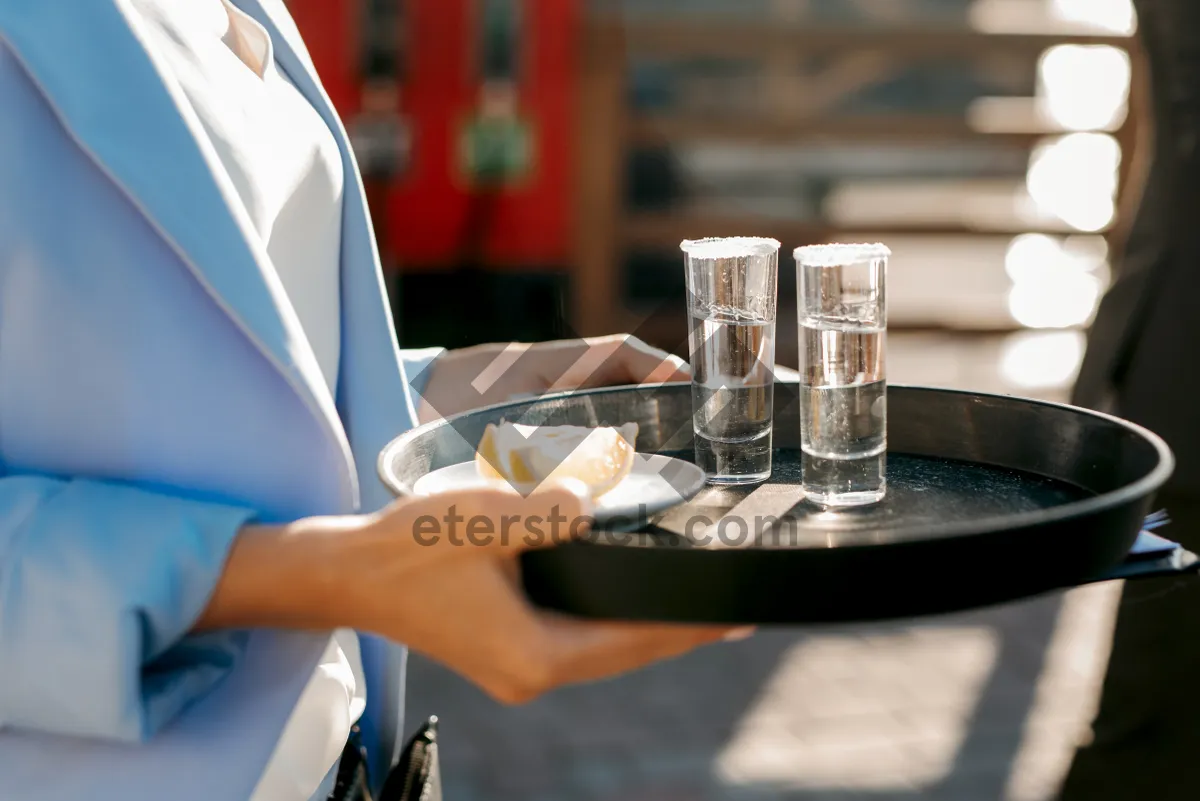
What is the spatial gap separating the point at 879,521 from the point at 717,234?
580 centimetres

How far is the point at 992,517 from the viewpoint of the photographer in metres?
0.99

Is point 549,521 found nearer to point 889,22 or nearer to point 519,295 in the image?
point 519,295

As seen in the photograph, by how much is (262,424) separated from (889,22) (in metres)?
6.75

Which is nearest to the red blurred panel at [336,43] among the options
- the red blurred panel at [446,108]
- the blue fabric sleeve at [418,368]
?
the red blurred panel at [446,108]

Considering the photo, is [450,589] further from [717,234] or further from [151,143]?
[717,234]

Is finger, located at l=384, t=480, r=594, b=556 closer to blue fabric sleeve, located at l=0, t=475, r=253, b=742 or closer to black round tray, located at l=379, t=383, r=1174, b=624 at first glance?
black round tray, located at l=379, t=383, r=1174, b=624

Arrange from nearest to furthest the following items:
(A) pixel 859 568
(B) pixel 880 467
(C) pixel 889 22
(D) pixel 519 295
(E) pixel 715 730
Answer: (A) pixel 859 568, (B) pixel 880 467, (E) pixel 715 730, (D) pixel 519 295, (C) pixel 889 22

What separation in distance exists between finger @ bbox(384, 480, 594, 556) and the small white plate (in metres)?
0.08

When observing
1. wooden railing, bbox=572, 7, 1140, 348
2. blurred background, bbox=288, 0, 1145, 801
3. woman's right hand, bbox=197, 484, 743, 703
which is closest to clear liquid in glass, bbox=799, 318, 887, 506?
woman's right hand, bbox=197, 484, 743, 703

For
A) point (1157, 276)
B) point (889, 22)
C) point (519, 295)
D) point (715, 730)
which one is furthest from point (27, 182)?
point (889, 22)

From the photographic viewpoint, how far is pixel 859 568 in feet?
2.52

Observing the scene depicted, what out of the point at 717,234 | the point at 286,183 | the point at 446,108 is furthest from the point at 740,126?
the point at 286,183

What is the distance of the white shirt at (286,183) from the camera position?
930 mm

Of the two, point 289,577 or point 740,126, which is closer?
point 289,577
